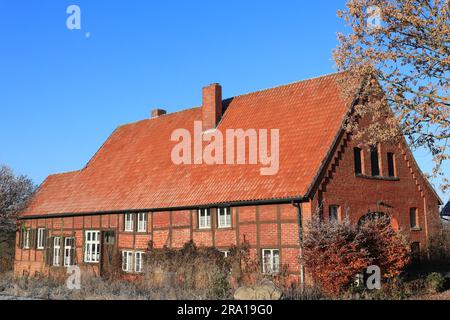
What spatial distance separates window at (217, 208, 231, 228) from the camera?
20.2 metres

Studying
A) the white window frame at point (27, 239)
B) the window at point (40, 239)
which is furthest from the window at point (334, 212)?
the white window frame at point (27, 239)

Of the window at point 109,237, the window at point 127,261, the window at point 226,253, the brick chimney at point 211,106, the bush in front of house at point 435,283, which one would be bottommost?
the bush in front of house at point 435,283

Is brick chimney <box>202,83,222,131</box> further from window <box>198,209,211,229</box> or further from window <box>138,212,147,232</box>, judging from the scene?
window <box>198,209,211,229</box>

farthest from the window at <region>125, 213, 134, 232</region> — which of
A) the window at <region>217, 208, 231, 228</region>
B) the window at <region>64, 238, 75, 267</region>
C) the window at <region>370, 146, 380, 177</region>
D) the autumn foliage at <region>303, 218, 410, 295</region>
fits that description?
the window at <region>370, 146, 380, 177</region>

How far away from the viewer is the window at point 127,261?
76.7 feet

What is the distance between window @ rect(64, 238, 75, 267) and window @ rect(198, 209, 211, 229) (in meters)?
8.90

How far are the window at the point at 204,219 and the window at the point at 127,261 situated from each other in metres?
4.43

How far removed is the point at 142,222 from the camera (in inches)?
923

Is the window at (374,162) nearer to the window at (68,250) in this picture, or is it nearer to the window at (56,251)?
the window at (68,250)

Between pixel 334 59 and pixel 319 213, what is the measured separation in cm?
536

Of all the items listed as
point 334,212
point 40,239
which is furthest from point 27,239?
point 334,212

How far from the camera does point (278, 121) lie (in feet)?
73.3
